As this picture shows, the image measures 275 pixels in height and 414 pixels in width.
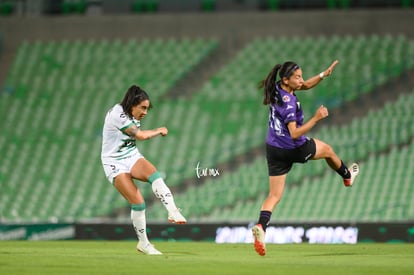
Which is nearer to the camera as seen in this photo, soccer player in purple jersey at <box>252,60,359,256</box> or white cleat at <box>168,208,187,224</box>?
soccer player in purple jersey at <box>252,60,359,256</box>

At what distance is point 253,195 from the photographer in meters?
22.8

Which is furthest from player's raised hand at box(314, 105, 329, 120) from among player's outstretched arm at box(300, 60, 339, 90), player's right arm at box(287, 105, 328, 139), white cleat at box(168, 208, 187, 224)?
white cleat at box(168, 208, 187, 224)

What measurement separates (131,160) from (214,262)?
7.84 ft

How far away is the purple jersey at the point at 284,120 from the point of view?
1210 centimetres

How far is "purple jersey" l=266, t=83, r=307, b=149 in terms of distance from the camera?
12.1 m

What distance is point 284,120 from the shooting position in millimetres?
12148

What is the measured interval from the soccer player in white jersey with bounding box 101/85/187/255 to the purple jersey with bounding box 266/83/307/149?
1.49 meters

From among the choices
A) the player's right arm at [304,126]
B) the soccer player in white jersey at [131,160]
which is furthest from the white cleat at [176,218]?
the player's right arm at [304,126]

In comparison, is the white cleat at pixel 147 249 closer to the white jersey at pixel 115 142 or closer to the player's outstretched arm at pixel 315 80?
the white jersey at pixel 115 142

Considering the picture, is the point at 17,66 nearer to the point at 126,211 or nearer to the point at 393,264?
the point at 126,211

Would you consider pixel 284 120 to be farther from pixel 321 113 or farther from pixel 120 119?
pixel 120 119

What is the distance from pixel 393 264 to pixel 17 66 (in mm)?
21228

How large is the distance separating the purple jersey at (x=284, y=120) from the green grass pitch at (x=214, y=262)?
139 cm

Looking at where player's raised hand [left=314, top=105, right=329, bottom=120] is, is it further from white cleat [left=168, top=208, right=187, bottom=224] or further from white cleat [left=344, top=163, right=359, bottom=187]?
white cleat [left=168, top=208, right=187, bottom=224]
